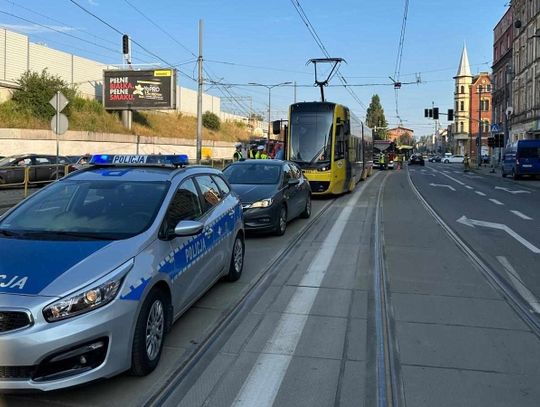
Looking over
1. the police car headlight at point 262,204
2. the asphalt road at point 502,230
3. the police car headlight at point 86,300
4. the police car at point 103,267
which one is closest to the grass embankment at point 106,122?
the asphalt road at point 502,230

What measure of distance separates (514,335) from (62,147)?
37.6 m

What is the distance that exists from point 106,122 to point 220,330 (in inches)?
1815

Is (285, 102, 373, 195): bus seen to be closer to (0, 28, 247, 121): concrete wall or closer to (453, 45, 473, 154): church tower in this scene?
(0, 28, 247, 121): concrete wall

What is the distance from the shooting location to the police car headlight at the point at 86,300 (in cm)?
349

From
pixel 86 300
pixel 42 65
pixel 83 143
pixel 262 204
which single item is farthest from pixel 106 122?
pixel 86 300

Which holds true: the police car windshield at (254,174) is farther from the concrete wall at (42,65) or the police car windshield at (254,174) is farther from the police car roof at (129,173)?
the concrete wall at (42,65)

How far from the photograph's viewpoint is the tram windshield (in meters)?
19.1

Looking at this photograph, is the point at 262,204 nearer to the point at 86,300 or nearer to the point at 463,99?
the point at 86,300

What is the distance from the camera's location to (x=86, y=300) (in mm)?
3619

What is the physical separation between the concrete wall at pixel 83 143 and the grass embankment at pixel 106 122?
5.24ft

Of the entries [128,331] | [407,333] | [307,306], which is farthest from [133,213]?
[407,333]

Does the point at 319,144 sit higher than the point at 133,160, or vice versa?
the point at 319,144

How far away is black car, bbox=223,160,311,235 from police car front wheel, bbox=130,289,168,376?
5.91 m

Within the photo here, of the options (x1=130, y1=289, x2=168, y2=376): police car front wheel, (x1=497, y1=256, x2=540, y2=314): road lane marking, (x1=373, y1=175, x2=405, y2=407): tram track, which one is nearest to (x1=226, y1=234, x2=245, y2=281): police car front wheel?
(x1=373, y1=175, x2=405, y2=407): tram track
